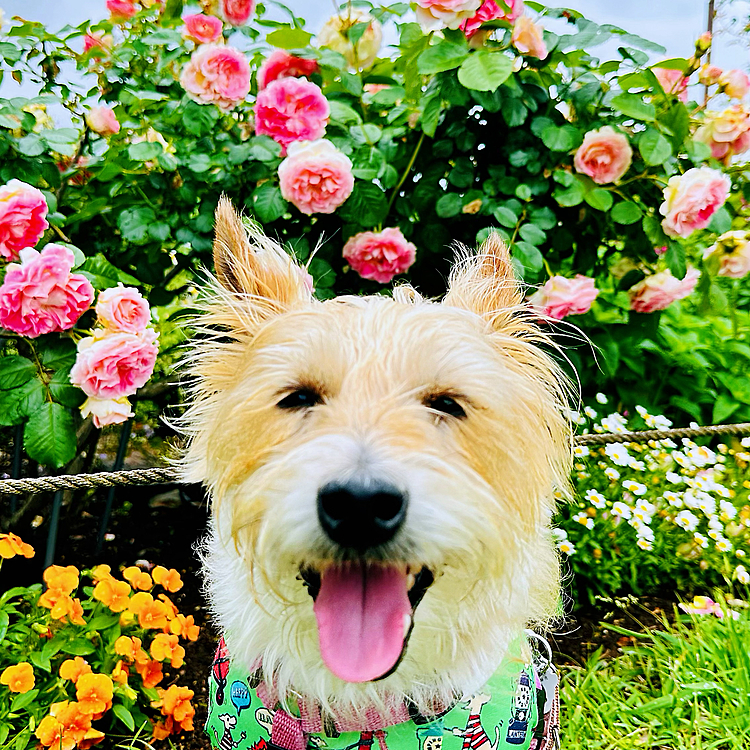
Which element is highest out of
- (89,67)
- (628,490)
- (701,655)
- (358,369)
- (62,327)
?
(89,67)

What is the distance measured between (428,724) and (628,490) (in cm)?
184

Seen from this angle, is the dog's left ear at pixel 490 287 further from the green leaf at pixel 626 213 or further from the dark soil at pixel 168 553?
the dark soil at pixel 168 553

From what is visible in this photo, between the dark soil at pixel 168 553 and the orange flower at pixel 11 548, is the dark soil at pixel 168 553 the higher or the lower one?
the lower one

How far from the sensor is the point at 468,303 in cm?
165

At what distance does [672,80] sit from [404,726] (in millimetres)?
2362

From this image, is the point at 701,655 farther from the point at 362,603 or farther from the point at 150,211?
the point at 150,211

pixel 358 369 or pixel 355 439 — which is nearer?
pixel 355 439

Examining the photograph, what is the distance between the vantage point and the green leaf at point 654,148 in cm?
230

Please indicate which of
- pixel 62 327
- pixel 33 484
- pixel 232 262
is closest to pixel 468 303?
pixel 232 262

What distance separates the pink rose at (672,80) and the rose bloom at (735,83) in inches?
5.9

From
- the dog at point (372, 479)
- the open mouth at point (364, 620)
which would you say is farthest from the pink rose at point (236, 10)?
the open mouth at point (364, 620)

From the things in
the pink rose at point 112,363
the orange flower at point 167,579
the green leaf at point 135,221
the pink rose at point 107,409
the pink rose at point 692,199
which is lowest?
the orange flower at point 167,579

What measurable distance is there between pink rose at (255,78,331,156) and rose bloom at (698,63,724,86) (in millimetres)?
1425

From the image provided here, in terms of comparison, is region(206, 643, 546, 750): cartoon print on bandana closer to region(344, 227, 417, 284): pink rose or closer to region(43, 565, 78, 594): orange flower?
region(43, 565, 78, 594): orange flower
